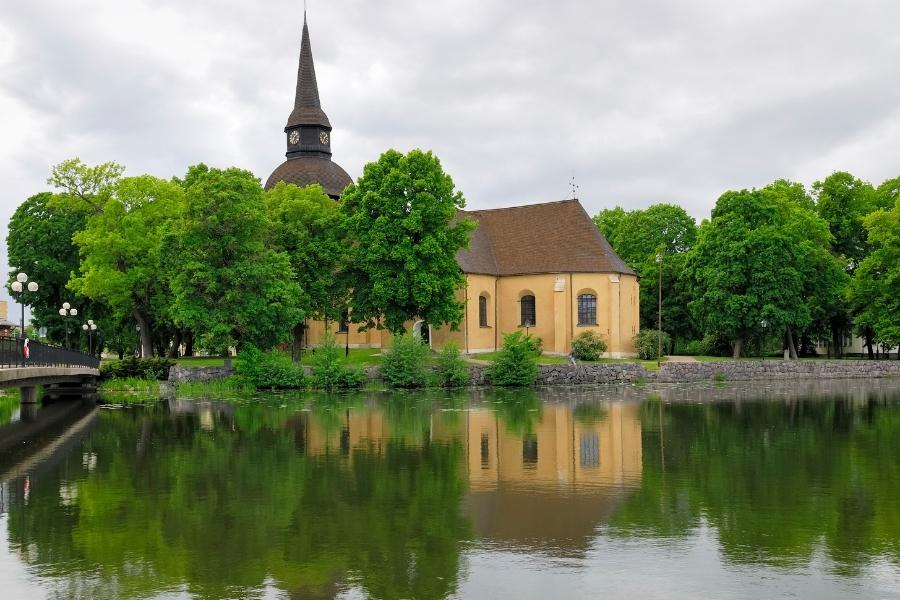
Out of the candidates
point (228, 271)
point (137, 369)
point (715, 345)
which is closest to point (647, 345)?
point (715, 345)

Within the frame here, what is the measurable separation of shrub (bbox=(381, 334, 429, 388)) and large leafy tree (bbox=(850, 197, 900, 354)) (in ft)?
102

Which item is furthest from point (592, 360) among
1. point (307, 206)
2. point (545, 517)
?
point (545, 517)

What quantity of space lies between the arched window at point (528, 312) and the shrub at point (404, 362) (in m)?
14.3

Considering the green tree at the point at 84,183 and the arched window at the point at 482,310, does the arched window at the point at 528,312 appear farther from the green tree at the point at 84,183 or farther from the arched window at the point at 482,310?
the green tree at the point at 84,183

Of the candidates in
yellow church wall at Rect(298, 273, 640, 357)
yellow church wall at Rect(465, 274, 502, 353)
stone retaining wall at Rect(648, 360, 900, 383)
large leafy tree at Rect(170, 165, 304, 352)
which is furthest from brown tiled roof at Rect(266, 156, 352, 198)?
A: stone retaining wall at Rect(648, 360, 900, 383)

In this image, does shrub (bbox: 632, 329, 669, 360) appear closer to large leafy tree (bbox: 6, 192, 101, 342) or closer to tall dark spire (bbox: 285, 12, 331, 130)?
tall dark spire (bbox: 285, 12, 331, 130)

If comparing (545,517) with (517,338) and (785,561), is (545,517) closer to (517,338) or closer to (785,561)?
(785,561)

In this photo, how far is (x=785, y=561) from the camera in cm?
983

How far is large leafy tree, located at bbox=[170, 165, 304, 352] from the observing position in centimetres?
4188

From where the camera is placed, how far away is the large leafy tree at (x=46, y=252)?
185 ft

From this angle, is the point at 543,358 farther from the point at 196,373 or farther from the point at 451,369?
the point at 196,373

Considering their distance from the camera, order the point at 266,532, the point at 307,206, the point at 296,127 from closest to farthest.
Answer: the point at 266,532 < the point at 307,206 < the point at 296,127

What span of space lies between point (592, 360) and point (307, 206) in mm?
18999

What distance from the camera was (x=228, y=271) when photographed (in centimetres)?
4206
